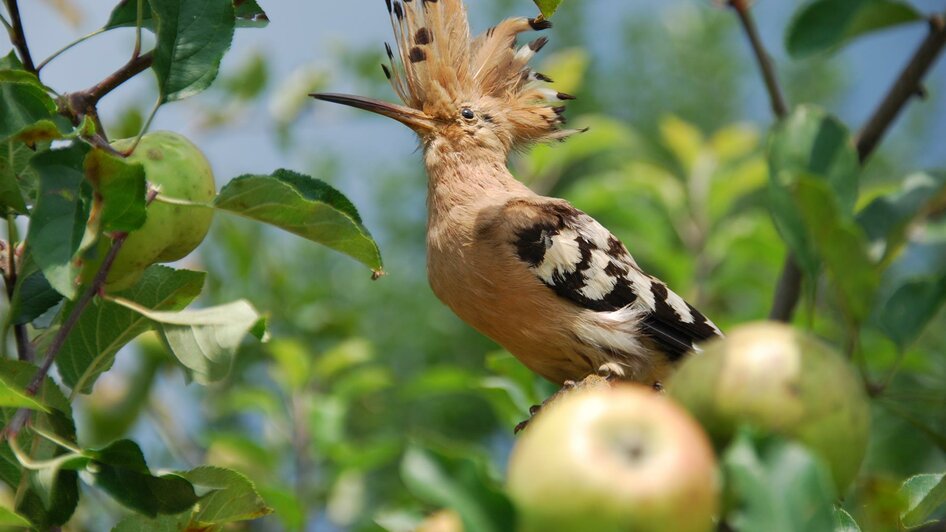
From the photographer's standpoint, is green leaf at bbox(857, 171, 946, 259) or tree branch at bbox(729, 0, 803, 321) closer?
green leaf at bbox(857, 171, 946, 259)

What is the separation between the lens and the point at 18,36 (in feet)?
5.87

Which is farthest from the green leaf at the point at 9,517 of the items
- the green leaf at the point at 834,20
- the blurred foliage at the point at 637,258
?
the green leaf at the point at 834,20

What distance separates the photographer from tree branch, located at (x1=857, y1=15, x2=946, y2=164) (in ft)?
6.11

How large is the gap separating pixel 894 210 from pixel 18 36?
1.48 metres

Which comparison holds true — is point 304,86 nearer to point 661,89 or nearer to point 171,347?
point 171,347

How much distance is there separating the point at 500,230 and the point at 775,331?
81.6 inches

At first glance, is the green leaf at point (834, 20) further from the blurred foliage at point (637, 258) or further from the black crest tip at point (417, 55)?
the black crest tip at point (417, 55)

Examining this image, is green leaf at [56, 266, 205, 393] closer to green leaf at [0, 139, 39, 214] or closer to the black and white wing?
green leaf at [0, 139, 39, 214]

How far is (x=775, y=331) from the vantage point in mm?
1124

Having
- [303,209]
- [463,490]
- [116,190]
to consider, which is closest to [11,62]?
[116,190]

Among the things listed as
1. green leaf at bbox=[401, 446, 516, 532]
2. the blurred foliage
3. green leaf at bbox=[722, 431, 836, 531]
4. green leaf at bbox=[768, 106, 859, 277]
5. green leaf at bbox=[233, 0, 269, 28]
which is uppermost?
green leaf at bbox=[768, 106, 859, 277]

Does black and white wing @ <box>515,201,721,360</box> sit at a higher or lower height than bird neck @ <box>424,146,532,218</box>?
lower

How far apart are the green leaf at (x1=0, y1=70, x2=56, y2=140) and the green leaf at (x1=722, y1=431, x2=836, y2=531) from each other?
1.26 m

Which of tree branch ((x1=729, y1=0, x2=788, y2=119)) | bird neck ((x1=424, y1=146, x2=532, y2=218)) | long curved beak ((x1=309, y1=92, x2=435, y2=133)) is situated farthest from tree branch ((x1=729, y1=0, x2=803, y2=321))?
long curved beak ((x1=309, y1=92, x2=435, y2=133))
